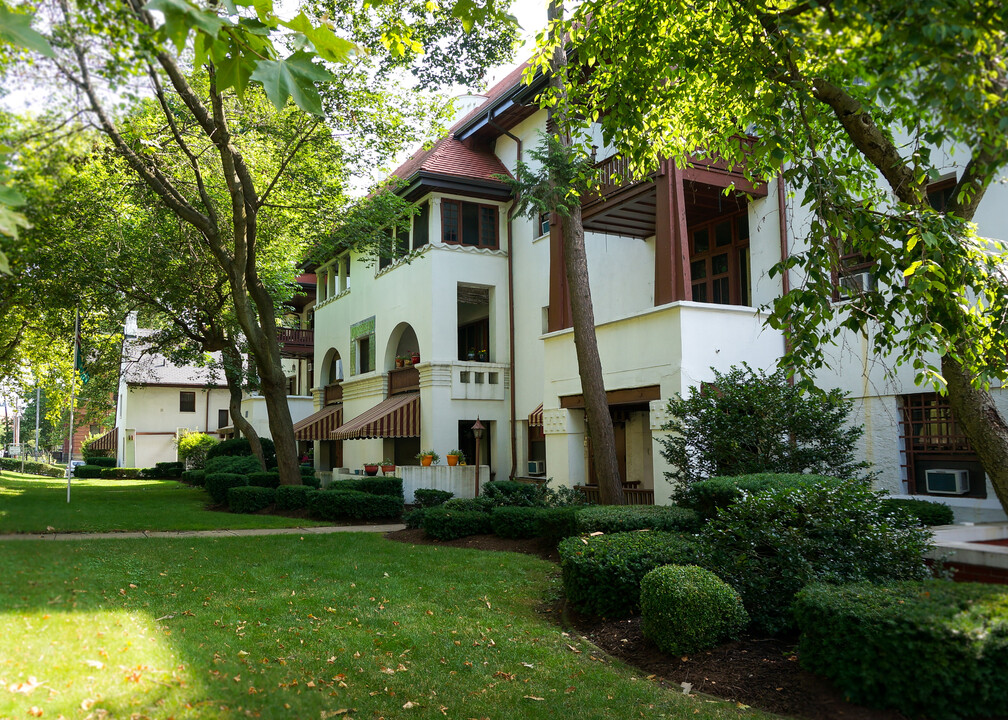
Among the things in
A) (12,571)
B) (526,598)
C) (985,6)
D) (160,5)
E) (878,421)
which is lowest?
(526,598)

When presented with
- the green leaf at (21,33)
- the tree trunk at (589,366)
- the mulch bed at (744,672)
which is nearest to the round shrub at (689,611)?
the mulch bed at (744,672)

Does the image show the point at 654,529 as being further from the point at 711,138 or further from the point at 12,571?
the point at 12,571

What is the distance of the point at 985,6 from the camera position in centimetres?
390

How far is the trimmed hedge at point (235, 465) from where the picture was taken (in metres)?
25.0

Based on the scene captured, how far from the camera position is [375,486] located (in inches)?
720

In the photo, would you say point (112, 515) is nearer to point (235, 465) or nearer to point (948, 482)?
point (235, 465)

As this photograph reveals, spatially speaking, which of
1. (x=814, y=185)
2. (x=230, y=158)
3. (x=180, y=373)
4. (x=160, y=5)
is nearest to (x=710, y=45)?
(x=814, y=185)

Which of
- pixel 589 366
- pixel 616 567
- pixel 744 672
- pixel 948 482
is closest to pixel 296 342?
pixel 589 366

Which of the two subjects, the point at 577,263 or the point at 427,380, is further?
the point at 427,380

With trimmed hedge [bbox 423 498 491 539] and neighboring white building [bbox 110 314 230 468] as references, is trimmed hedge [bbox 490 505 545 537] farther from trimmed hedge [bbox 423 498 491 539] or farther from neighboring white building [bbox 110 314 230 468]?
neighboring white building [bbox 110 314 230 468]

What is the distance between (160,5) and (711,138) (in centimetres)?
685

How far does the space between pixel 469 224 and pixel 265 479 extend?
31.7ft

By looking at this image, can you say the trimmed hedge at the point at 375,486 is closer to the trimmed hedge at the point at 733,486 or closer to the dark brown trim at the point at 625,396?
the dark brown trim at the point at 625,396

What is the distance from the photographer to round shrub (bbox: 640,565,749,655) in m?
6.42
